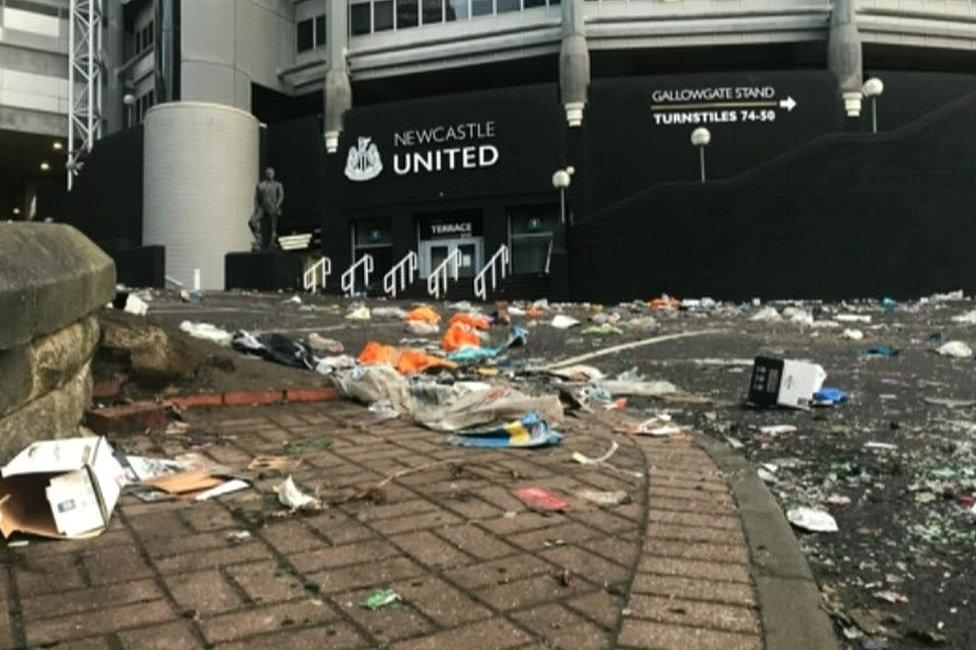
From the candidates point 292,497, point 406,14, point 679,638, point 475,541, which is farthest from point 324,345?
point 406,14

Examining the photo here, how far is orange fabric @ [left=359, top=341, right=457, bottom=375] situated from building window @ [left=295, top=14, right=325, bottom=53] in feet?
91.6

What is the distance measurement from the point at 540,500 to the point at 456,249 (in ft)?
84.1

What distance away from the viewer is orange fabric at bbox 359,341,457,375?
284 inches

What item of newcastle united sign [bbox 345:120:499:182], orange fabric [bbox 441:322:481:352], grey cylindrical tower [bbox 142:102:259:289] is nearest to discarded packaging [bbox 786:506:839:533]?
orange fabric [bbox 441:322:481:352]

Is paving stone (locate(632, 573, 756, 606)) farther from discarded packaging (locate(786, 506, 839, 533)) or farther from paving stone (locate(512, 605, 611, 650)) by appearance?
discarded packaging (locate(786, 506, 839, 533))

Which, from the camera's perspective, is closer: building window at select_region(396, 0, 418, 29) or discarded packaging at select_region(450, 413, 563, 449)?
discarded packaging at select_region(450, 413, 563, 449)

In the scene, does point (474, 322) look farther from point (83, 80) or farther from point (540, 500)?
point (83, 80)

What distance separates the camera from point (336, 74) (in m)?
29.7

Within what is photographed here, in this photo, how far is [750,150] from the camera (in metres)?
25.9

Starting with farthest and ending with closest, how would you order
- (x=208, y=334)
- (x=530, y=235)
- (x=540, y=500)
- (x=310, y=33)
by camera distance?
(x=310, y=33) → (x=530, y=235) → (x=208, y=334) → (x=540, y=500)

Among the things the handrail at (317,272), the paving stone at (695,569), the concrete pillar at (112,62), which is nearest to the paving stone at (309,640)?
the paving stone at (695,569)

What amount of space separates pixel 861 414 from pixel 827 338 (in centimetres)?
561

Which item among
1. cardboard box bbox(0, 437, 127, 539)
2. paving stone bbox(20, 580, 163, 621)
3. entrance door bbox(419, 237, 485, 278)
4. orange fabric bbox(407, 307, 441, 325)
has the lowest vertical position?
paving stone bbox(20, 580, 163, 621)

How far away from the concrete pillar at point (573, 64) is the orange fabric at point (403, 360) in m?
20.2
